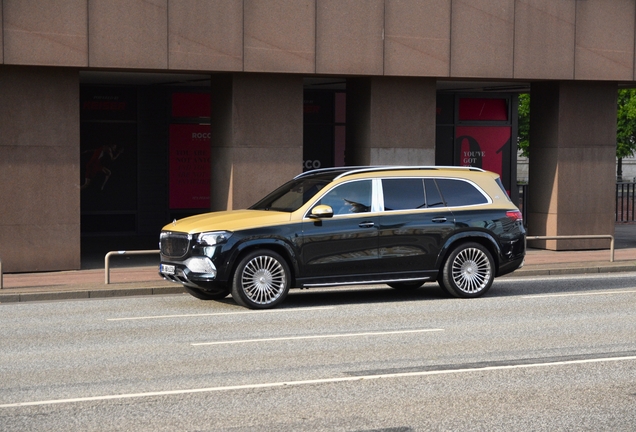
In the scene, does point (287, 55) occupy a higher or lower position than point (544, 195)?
higher

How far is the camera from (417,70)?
20.9 m

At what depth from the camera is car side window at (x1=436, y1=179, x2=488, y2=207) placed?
15.2 metres

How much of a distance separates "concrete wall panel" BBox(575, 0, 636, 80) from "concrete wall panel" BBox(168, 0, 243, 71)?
7.54m

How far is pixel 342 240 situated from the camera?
14258 millimetres

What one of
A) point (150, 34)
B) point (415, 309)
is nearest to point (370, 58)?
point (150, 34)

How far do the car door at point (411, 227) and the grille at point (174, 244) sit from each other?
2.70 metres

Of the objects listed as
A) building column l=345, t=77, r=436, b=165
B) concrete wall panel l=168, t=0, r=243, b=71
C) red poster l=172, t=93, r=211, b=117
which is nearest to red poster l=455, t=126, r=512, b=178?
red poster l=172, t=93, r=211, b=117

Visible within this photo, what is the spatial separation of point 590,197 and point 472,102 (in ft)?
22.5

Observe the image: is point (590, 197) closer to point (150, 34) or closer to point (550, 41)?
point (550, 41)

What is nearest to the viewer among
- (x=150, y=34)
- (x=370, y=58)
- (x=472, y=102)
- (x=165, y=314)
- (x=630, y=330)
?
(x=630, y=330)

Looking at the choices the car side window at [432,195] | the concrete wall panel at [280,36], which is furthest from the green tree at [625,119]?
the car side window at [432,195]

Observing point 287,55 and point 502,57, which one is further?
point 502,57

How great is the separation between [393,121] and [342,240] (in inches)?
299

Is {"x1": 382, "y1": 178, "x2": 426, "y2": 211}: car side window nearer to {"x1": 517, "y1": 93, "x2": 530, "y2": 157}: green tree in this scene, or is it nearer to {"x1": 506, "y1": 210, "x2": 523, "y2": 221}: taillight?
{"x1": 506, "y1": 210, "x2": 523, "y2": 221}: taillight
